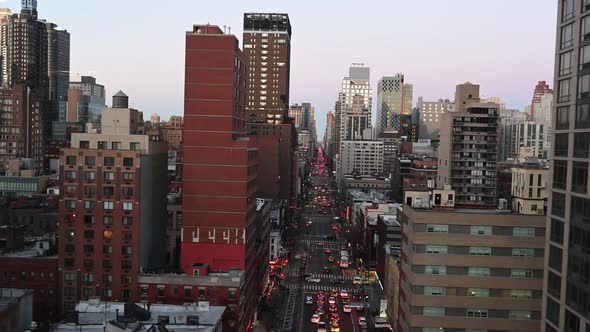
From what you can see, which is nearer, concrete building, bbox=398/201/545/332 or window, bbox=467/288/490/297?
concrete building, bbox=398/201/545/332

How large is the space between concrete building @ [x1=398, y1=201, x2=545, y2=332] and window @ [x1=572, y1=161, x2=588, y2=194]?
24.2 m

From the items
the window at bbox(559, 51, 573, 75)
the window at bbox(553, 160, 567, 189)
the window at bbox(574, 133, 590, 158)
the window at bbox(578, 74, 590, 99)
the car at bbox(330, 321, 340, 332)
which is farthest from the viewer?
the car at bbox(330, 321, 340, 332)

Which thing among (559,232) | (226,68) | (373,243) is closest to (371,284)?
(373,243)

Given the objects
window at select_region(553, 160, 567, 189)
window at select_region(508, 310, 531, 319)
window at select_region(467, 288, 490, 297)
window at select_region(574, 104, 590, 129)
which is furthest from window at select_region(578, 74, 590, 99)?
window at select_region(508, 310, 531, 319)

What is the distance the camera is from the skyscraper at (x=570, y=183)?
3288 cm

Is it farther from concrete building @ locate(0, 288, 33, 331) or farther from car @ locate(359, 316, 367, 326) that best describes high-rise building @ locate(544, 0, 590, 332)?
car @ locate(359, 316, 367, 326)

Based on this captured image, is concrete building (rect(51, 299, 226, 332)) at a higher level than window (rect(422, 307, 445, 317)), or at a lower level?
lower

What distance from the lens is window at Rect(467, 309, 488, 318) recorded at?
58219 millimetres

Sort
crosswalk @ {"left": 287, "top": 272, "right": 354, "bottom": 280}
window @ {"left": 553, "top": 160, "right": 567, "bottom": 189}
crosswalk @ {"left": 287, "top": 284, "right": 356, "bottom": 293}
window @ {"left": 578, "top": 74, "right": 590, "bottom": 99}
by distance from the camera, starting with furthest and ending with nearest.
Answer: crosswalk @ {"left": 287, "top": 272, "right": 354, "bottom": 280}, crosswalk @ {"left": 287, "top": 284, "right": 356, "bottom": 293}, window @ {"left": 553, "top": 160, "right": 567, "bottom": 189}, window @ {"left": 578, "top": 74, "right": 590, "bottom": 99}

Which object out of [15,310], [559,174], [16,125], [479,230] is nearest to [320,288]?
[479,230]

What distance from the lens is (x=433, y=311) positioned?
5847 cm

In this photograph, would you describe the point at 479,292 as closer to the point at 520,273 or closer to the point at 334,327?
the point at 520,273

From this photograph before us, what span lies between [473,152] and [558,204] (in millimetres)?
92926

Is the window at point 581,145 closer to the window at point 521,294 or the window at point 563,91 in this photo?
the window at point 563,91
